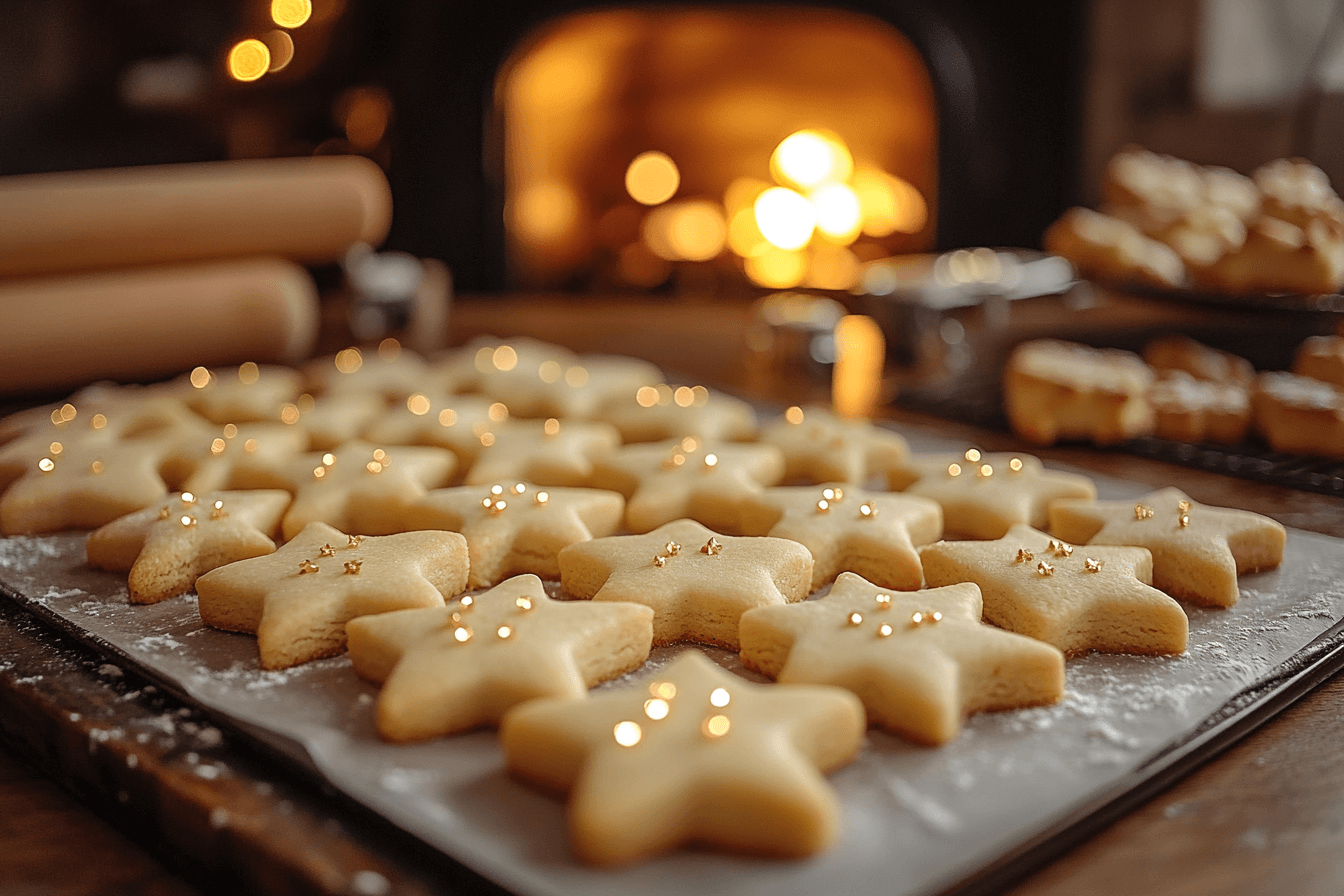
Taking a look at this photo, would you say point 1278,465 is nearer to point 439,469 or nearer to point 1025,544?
point 1025,544

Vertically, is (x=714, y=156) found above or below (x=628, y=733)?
above

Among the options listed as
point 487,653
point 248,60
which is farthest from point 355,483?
point 248,60

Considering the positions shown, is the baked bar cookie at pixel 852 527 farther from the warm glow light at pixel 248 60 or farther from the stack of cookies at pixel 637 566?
the warm glow light at pixel 248 60

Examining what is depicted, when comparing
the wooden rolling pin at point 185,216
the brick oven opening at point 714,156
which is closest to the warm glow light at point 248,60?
the wooden rolling pin at point 185,216

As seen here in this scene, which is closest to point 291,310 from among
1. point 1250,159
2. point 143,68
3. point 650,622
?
point 143,68

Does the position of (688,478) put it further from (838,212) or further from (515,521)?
(838,212)

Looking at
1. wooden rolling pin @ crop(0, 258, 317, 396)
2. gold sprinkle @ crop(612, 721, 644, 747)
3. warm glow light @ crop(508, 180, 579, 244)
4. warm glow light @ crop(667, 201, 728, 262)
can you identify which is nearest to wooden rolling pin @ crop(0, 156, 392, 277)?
wooden rolling pin @ crop(0, 258, 317, 396)

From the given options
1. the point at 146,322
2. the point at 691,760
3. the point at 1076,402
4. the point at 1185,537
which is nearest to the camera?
the point at 691,760
